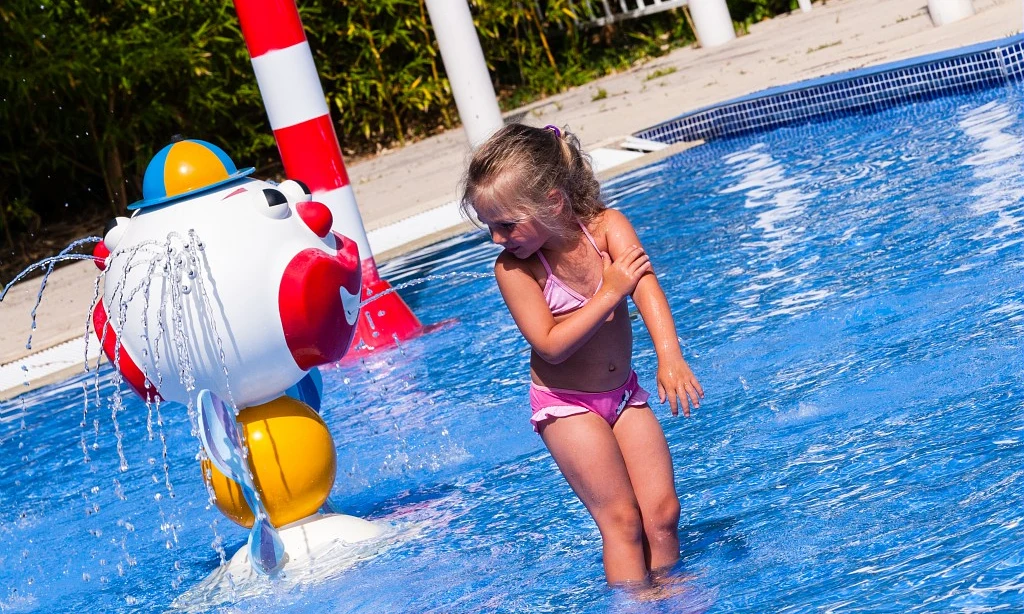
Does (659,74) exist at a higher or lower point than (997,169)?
higher

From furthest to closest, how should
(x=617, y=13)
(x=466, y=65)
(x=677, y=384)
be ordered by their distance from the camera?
(x=617, y=13) → (x=466, y=65) → (x=677, y=384)

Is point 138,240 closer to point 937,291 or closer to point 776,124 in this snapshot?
point 937,291

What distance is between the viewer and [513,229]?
9.95ft

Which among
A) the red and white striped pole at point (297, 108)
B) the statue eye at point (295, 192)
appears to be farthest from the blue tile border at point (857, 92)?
the statue eye at point (295, 192)

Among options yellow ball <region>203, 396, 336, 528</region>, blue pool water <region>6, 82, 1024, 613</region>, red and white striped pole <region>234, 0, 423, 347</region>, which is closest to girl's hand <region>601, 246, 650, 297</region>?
blue pool water <region>6, 82, 1024, 613</region>

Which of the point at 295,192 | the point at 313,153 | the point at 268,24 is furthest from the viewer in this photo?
the point at 313,153

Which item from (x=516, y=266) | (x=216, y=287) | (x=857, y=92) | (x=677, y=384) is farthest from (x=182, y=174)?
(x=857, y=92)

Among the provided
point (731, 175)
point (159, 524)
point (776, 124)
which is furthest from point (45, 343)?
point (776, 124)

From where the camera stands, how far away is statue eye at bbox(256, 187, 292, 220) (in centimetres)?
387

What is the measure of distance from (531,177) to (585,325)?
370 mm

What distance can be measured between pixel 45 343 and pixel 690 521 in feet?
18.4

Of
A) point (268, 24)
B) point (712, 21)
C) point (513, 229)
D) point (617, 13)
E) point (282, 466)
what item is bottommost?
point (282, 466)

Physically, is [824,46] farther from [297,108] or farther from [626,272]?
[626,272]

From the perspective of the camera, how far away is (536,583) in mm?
3455
